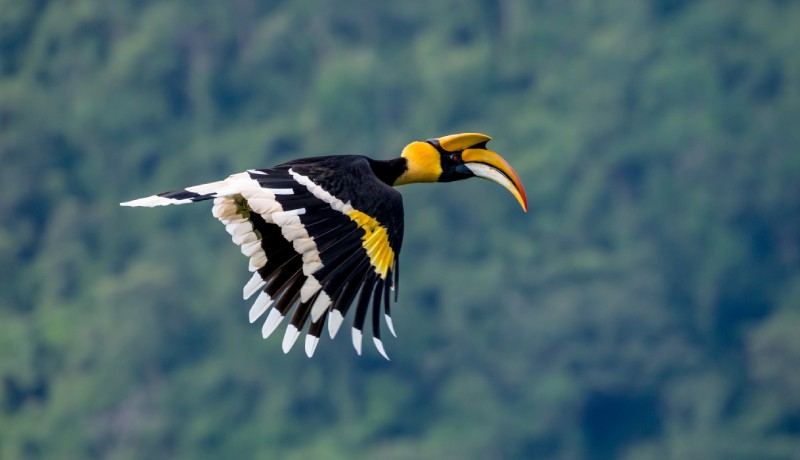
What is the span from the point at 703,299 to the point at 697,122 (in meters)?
5.82

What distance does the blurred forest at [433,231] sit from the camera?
43656 mm

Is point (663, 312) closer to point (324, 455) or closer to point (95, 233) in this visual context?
point (324, 455)

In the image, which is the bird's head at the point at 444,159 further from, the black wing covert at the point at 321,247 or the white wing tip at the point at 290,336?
the white wing tip at the point at 290,336

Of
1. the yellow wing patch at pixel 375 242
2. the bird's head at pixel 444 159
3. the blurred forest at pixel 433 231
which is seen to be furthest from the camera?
the blurred forest at pixel 433 231

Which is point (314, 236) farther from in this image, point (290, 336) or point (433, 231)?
point (433, 231)

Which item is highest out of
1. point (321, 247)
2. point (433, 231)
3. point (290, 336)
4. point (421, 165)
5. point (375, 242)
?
point (433, 231)

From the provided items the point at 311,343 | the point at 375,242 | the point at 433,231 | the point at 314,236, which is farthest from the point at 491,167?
the point at 433,231

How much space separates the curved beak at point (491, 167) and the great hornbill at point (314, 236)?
3.15 ft

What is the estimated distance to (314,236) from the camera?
845 cm

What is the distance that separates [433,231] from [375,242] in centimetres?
3793

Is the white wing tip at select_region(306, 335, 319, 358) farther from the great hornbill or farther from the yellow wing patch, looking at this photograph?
the yellow wing patch

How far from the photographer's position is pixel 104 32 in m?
52.0

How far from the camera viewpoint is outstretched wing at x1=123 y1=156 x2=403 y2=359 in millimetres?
8445

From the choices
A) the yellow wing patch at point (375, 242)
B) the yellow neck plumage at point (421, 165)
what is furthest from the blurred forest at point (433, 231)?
the yellow wing patch at point (375, 242)
